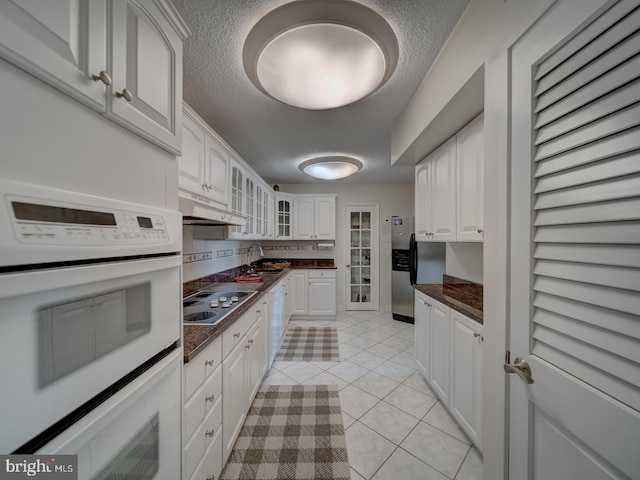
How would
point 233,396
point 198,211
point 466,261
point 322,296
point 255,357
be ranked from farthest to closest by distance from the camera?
point 322,296 → point 466,261 → point 255,357 → point 233,396 → point 198,211

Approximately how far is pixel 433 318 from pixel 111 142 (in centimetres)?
221

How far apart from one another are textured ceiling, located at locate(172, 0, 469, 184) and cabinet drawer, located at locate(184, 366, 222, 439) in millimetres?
1766

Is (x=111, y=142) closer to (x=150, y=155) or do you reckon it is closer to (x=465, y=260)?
(x=150, y=155)

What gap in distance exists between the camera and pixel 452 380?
5.62 ft

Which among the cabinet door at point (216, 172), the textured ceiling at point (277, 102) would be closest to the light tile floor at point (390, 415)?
the cabinet door at point (216, 172)

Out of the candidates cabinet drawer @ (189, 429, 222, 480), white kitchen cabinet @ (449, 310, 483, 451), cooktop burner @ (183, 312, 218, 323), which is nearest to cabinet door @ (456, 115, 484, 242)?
white kitchen cabinet @ (449, 310, 483, 451)

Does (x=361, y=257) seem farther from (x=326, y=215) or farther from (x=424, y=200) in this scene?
(x=424, y=200)

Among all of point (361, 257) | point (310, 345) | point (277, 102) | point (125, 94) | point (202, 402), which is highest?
point (277, 102)

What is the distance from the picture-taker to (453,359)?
1696mm

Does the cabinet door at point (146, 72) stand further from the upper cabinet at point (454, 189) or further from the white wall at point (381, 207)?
the white wall at point (381, 207)

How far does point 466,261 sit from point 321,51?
195 cm

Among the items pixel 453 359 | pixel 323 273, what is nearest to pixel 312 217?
pixel 323 273

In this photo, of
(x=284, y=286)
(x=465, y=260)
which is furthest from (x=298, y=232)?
(x=465, y=260)

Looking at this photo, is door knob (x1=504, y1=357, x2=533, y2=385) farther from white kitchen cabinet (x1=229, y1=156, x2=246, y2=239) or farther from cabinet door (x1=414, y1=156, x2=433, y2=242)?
white kitchen cabinet (x1=229, y1=156, x2=246, y2=239)
